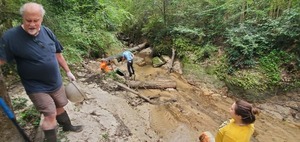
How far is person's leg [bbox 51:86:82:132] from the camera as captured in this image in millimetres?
3264

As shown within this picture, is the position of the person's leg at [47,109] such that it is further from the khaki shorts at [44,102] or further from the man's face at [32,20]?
Result: the man's face at [32,20]

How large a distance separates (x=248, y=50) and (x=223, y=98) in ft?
7.01

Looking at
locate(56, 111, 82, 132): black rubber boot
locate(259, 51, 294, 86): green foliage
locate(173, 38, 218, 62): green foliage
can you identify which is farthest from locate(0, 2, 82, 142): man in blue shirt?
locate(173, 38, 218, 62): green foliage

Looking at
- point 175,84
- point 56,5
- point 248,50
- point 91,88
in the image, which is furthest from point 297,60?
point 56,5

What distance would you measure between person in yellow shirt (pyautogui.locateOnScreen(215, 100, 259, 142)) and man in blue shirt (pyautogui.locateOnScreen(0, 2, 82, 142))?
2.10 meters

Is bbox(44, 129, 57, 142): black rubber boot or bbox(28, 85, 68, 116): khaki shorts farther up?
bbox(28, 85, 68, 116): khaki shorts

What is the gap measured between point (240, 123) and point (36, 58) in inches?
93.7

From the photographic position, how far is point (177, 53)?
12.5 m

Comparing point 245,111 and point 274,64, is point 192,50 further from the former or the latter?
point 245,111

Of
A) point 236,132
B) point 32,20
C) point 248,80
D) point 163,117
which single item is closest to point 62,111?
point 32,20

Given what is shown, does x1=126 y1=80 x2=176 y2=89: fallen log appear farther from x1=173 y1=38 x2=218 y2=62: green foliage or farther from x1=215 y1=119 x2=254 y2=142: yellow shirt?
x1=215 y1=119 x2=254 y2=142: yellow shirt

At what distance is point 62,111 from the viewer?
363 cm

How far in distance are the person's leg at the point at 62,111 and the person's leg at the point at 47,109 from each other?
18 cm

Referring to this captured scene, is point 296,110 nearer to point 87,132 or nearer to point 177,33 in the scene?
point 87,132
